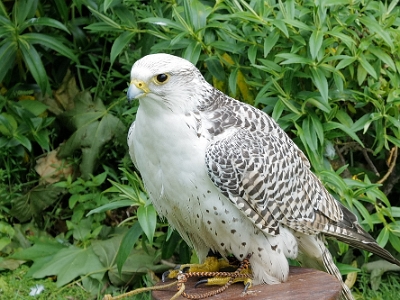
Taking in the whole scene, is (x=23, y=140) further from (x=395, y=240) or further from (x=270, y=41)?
(x=395, y=240)

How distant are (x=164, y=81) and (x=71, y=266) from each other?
2408 mm

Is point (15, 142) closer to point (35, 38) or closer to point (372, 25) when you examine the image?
point (35, 38)

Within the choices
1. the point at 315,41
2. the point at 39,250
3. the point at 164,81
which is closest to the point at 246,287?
the point at 164,81

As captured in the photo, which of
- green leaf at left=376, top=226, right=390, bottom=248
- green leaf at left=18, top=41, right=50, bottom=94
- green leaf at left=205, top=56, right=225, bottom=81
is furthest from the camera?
green leaf at left=18, top=41, right=50, bottom=94

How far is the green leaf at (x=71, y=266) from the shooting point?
5301 mm

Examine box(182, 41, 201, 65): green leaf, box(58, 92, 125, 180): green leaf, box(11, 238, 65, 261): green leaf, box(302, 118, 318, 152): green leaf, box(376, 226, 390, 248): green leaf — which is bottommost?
box(11, 238, 65, 261): green leaf

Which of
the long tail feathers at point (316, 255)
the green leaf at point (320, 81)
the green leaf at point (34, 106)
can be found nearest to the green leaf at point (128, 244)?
the long tail feathers at point (316, 255)

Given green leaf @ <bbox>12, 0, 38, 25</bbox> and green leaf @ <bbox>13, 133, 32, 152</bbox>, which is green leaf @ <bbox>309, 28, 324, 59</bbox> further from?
green leaf @ <bbox>13, 133, 32, 152</bbox>

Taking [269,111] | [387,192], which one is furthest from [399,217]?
[269,111]

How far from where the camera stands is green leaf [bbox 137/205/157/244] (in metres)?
4.29

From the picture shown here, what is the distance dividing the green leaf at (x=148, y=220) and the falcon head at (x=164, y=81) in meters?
1.04

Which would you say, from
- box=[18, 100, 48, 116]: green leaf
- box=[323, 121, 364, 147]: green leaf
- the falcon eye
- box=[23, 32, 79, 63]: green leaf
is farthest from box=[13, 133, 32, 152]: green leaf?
the falcon eye

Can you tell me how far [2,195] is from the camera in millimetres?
5902

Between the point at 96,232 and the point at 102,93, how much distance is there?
1170 millimetres
